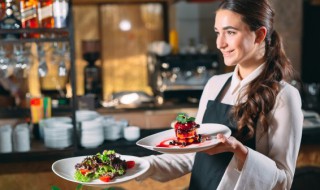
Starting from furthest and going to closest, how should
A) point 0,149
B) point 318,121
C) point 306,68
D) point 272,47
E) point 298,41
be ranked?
point 306,68 < point 298,41 < point 318,121 < point 0,149 < point 272,47

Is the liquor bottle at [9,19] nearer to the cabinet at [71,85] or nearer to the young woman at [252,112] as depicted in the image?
the cabinet at [71,85]

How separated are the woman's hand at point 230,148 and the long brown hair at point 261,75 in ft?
0.45

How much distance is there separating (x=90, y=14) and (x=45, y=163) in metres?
4.91

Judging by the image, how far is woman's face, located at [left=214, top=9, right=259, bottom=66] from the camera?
1.67 m

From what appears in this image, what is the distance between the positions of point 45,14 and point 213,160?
54.7 inches

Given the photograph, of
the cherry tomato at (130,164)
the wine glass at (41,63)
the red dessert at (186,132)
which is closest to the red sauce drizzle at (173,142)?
the red dessert at (186,132)

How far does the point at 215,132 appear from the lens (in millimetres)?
1712

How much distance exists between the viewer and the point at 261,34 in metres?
1.74

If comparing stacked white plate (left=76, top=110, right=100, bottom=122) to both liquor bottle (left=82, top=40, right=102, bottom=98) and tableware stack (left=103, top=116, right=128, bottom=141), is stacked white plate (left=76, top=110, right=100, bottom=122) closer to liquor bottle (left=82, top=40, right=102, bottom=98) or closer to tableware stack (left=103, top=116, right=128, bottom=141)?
tableware stack (left=103, top=116, right=128, bottom=141)

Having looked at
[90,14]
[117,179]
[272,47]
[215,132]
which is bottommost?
[117,179]

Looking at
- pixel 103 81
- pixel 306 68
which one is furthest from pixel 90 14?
pixel 306 68

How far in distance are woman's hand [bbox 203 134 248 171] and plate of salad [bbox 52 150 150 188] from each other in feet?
0.81

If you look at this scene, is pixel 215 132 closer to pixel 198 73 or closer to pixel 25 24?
pixel 25 24

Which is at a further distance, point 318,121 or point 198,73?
point 198,73
